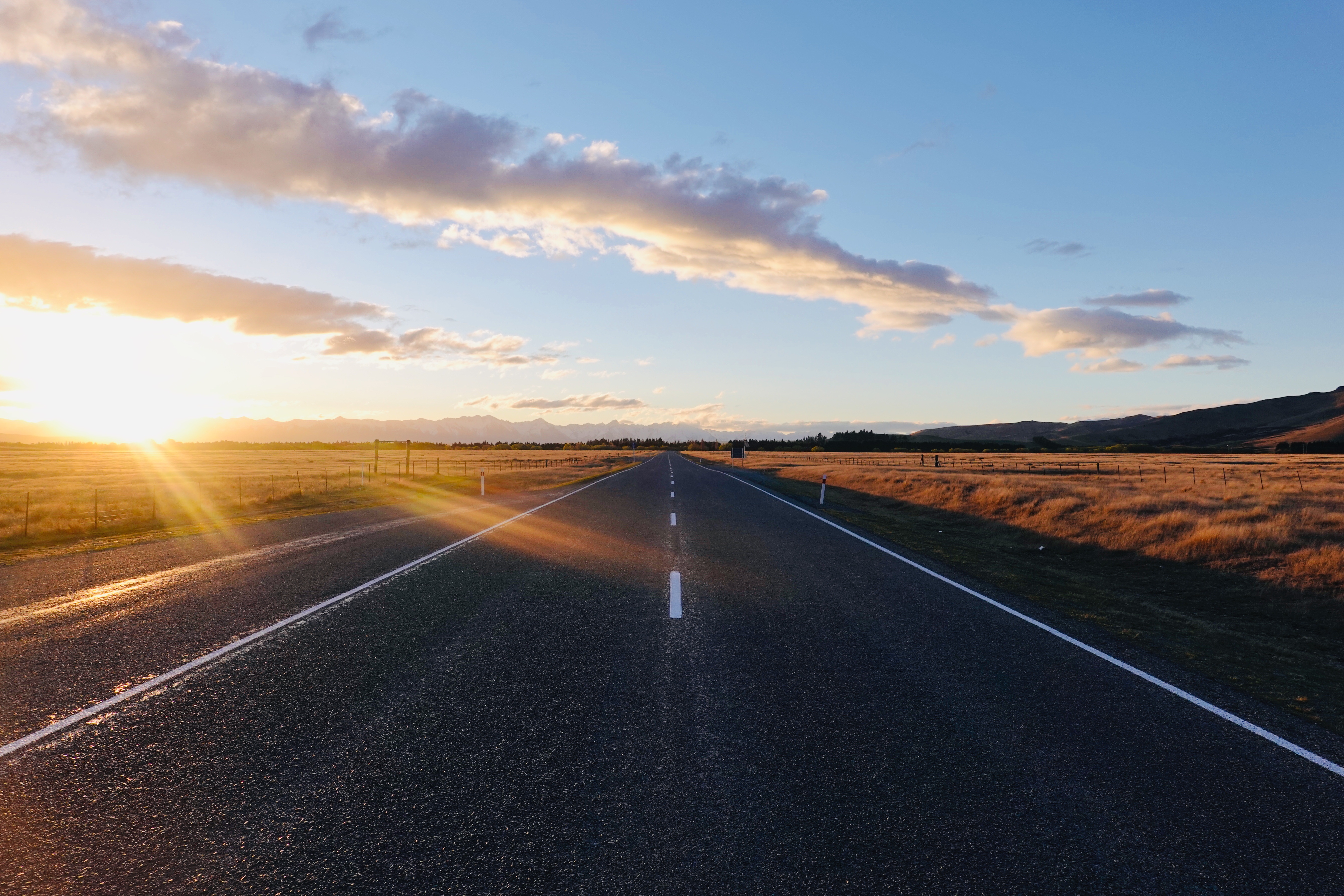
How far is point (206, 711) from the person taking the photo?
4.68 m

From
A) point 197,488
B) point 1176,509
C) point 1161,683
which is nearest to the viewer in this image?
point 1161,683

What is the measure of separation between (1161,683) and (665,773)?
438cm

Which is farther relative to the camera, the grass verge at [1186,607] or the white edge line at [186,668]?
the grass verge at [1186,607]

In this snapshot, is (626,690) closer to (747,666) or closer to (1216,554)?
(747,666)

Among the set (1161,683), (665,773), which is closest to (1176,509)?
(1161,683)

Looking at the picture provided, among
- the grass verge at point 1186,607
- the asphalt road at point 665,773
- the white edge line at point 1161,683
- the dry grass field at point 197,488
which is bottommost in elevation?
the dry grass field at point 197,488

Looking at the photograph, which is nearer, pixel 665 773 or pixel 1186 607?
pixel 665 773

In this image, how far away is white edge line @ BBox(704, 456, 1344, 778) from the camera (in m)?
4.12

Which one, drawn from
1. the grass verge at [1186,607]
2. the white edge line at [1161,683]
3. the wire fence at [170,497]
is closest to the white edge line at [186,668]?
the white edge line at [1161,683]

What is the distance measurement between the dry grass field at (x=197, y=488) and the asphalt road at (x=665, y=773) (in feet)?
38.5

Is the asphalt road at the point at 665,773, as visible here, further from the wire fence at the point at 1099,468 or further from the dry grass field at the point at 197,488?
the wire fence at the point at 1099,468

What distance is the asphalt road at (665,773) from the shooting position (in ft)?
9.67

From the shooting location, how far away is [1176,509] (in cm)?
1678

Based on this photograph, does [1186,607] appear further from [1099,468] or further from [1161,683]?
[1099,468]
